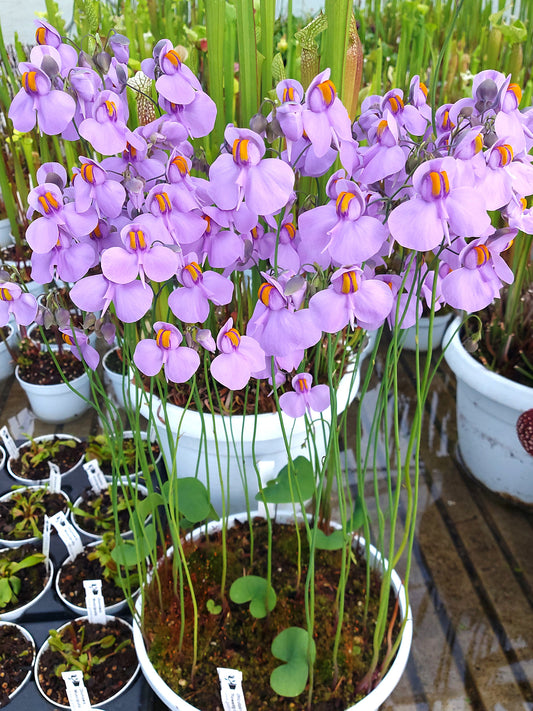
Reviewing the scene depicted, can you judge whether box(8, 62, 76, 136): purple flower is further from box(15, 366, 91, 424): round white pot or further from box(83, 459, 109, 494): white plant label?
box(15, 366, 91, 424): round white pot

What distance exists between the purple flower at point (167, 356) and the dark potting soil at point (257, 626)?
0.49m

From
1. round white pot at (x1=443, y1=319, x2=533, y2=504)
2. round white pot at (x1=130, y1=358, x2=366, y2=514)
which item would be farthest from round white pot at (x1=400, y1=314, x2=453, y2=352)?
round white pot at (x1=130, y1=358, x2=366, y2=514)

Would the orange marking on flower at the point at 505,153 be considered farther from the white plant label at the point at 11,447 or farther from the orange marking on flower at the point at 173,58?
the white plant label at the point at 11,447

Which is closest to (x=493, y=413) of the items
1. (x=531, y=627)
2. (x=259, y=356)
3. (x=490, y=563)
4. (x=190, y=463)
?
(x=490, y=563)

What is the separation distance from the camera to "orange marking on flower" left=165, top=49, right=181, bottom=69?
505mm

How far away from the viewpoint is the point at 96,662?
0.93 meters

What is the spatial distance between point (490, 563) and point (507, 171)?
38.7 inches

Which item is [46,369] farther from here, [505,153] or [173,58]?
[505,153]

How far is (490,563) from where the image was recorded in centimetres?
121

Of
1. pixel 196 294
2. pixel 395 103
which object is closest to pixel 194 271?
pixel 196 294

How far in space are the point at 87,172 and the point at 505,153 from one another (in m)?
0.34

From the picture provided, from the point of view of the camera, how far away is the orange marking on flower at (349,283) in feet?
1.56

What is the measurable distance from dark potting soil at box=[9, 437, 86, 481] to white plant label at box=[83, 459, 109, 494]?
5.4 inches

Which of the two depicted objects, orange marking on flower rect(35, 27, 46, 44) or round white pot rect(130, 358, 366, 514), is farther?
round white pot rect(130, 358, 366, 514)
